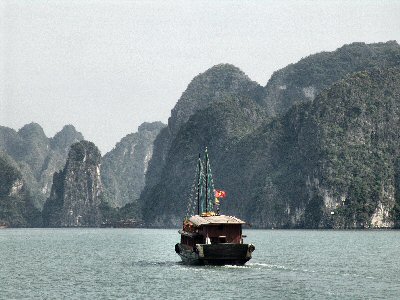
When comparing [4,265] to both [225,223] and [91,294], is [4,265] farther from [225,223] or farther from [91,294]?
[91,294]

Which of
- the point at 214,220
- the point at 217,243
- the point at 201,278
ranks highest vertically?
the point at 214,220

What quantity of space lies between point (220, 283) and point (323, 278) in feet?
34.1

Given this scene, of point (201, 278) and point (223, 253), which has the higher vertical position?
point (223, 253)

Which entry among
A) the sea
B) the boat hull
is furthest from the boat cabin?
the sea

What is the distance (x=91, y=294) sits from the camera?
64.1 m

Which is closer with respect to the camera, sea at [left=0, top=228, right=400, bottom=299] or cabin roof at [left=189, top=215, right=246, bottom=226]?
sea at [left=0, top=228, right=400, bottom=299]

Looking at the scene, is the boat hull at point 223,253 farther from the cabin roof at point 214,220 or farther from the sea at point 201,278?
A: the cabin roof at point 214,220

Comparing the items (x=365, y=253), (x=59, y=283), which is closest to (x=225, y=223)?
(x=59, y=283)

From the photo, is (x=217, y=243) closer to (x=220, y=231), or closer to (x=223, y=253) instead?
(x=223, y=253)

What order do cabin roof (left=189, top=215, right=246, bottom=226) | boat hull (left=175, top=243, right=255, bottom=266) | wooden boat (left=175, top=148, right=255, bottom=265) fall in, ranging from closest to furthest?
boat hull (left=175, top=243, right=255, bottom=266) → wooden boat (left=175, top=148, right=255, bottom=265) → cabin roof (left=189, top=215, right=246, bottom=226)

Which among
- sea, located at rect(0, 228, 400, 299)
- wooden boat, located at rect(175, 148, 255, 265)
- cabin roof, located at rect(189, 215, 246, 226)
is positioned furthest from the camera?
cabin roof, located at rect(189, 215, 246, 226)

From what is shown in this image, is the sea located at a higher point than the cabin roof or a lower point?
lower

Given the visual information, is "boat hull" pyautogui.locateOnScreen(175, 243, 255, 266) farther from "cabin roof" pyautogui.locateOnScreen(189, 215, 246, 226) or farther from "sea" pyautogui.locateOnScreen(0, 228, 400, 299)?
"cabin roof" pyautogui.locateOnScreen(189, 215, 246, 226)

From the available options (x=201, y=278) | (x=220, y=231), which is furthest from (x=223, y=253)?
(x=201, y=278)
